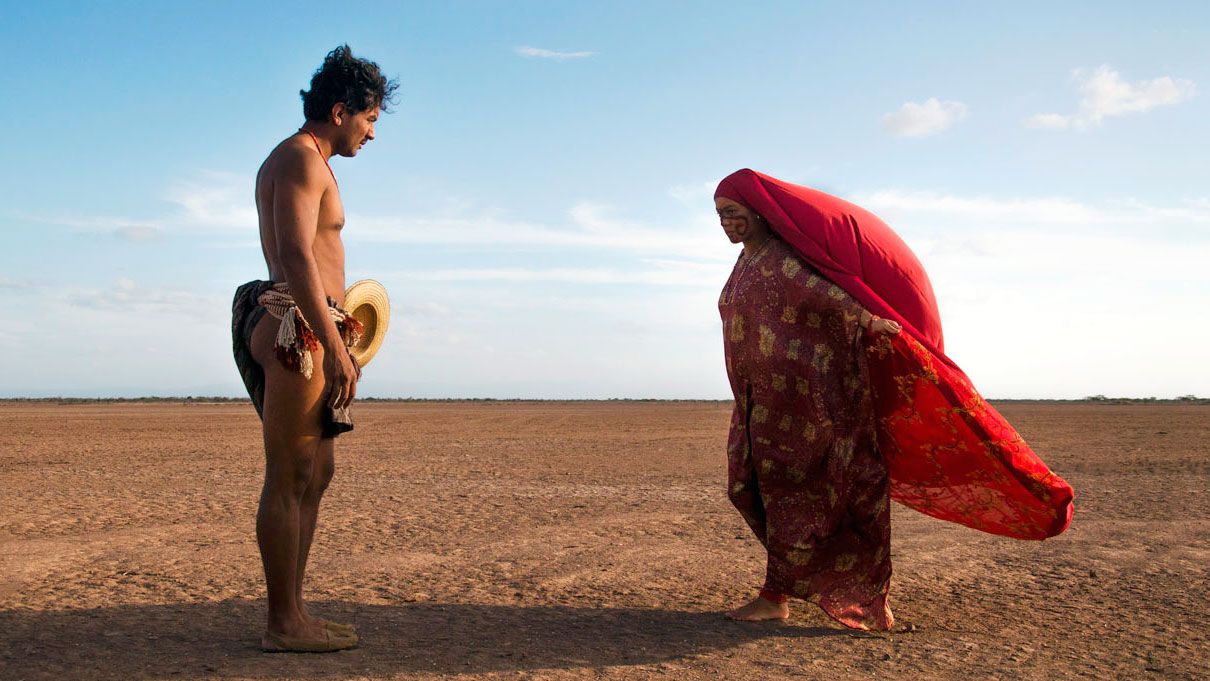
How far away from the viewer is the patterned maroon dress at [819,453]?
4.61 m

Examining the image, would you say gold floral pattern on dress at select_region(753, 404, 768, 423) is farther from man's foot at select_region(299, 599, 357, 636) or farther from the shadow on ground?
man's foot at select_region(299, 599, 357, 636)

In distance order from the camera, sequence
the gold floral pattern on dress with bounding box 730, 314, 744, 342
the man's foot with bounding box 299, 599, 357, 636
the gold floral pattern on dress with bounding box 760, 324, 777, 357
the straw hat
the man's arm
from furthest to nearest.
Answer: the gold floral pattern on dress with bounding box 730, 314, 744, 342 < the gold floral pattern on dress with bounding box 760, 324, 777, 357 < the straw hat < the man's foot with bounding box 299, 599, 357, 636 < the man's arm

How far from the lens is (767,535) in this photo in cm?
479

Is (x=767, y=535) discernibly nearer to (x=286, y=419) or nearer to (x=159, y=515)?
(x=286, y=419)

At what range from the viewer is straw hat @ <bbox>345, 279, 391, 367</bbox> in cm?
445

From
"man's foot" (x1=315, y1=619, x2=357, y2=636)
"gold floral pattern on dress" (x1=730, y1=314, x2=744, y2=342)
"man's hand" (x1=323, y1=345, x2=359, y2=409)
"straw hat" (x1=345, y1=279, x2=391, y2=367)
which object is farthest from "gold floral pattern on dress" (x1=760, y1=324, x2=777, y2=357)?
"man's foot" (x1=315, y1=619, x2=357, y2=636)

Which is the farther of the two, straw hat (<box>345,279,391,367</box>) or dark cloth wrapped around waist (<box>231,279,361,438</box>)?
straw hat (<box>345,279,391,367</box>)

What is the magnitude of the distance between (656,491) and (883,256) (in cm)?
565

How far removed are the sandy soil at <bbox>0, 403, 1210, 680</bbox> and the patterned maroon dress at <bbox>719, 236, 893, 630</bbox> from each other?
0.81 ft

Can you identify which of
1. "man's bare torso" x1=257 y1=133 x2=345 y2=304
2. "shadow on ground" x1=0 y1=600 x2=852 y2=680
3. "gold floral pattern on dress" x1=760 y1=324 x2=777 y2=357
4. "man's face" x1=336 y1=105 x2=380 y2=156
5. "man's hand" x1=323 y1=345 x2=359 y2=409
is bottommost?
"shadow on ground" x1=0 y1=600 x2=852 y2=680

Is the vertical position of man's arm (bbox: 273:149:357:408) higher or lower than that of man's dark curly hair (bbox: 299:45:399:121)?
lower

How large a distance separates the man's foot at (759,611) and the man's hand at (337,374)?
2.08 meters

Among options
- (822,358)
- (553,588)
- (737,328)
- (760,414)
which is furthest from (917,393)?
(553,588)

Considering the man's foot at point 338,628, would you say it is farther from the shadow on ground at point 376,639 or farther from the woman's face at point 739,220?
the woman's face at point 739,220
